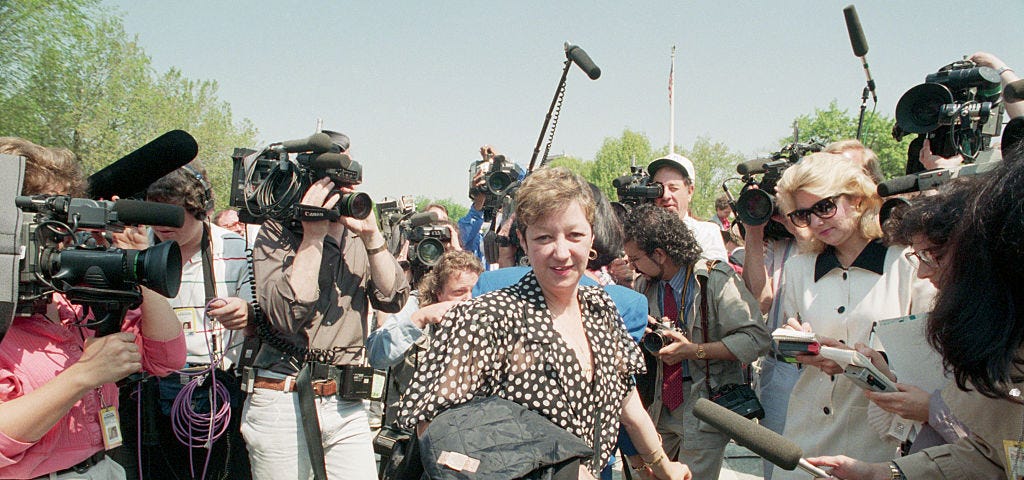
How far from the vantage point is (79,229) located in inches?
81.7

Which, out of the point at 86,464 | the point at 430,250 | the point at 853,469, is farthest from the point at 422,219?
the point at 853,469

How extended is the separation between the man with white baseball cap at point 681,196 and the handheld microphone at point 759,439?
2600 millimetres

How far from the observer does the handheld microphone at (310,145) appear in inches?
134

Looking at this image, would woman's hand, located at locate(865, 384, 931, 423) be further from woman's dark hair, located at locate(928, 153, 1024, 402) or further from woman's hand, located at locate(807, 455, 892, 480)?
woman's dark hair, located at locate(928, 153, 1024, 402)

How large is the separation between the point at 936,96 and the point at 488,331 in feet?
7.69

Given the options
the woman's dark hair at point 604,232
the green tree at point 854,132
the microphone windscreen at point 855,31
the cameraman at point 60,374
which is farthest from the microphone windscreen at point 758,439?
the green tree at point 854,132

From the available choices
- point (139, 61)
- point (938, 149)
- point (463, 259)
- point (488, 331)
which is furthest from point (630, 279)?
point (139, 61)

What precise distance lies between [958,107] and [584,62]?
277 centimetres

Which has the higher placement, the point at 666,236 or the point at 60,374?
the point at 666,236

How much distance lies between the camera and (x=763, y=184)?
3.92 m

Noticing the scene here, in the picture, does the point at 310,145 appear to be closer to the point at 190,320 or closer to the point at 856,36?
the point at 190,320

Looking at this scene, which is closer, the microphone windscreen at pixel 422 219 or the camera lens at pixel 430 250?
the camera lens at pixel 430 250

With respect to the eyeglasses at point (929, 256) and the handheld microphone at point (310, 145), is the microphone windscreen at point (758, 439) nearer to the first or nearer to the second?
the eyeglasses at point (929, 256)

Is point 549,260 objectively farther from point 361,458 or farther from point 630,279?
point 630,279
